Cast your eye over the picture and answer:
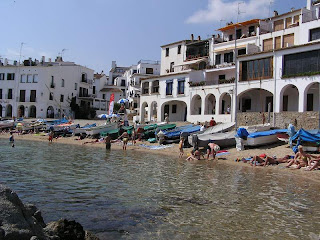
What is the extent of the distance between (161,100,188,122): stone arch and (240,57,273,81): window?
14.2 metres

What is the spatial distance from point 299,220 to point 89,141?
31.6 m

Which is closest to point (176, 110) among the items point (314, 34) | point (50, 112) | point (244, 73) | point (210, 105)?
point (210, 105)

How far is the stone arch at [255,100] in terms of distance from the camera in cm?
4109

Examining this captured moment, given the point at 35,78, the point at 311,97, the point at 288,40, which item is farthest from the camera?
the point at 35,78

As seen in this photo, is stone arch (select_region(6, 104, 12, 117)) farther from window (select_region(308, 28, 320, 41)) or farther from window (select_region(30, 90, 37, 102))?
window (select_region(308, 28, 320, 41))

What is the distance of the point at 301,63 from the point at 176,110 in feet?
76.2

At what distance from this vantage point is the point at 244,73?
131 feet

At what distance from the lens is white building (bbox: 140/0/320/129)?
114 ft

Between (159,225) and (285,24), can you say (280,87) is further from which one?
(159,225)

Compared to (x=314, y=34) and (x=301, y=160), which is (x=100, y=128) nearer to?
(x=301, y=160)

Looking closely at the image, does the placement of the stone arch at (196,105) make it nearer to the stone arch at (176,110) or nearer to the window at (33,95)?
the stone arch at (176,110)

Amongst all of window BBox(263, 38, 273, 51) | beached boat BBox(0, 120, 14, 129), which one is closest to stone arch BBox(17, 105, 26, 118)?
beached boat BBox(0, 120, 14, 129)

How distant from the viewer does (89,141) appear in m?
38.9

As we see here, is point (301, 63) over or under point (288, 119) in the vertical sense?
over
